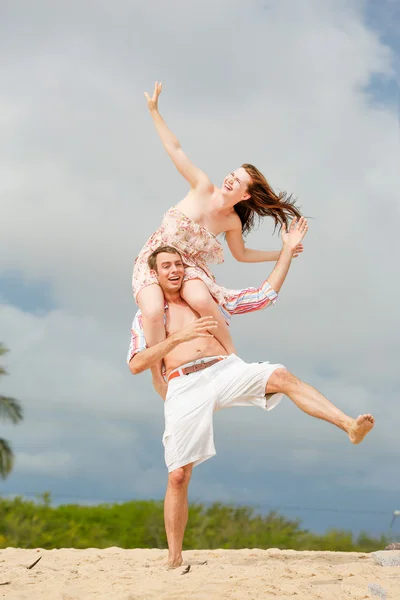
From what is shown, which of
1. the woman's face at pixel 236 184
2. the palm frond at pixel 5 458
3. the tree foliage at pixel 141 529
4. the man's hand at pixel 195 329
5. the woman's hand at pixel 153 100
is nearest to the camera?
the man's hand at pixel 195 329

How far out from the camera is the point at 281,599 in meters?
5.84

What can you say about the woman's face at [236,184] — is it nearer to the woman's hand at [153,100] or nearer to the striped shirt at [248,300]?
the striped shirt at [248,300]

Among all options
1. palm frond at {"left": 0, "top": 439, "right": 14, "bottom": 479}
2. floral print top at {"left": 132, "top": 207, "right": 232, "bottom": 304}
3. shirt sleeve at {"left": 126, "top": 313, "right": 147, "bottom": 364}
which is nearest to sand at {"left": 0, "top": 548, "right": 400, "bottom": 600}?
shirt sleeve at {"left": 126, "top": 313, "right": 147, "bottom": 364}

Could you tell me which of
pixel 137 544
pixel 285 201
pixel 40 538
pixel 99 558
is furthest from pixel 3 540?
pixel 285 201

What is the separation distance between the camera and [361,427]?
20.2ft

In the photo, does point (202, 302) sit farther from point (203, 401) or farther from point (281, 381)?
point (281, 381)

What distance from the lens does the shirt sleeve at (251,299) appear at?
24.9 feet

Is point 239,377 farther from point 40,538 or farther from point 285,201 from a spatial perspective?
point 40,538

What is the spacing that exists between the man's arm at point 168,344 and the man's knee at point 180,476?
2.90ft

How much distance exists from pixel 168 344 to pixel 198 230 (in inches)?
48.3

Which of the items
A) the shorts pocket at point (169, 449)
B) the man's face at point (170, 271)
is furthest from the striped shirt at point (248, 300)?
the shorts pocket at point (169, 449)

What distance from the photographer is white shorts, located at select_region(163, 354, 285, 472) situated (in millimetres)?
6836

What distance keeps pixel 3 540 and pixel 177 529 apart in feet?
27.0

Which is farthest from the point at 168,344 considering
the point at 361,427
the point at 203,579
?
the point at 203,579
